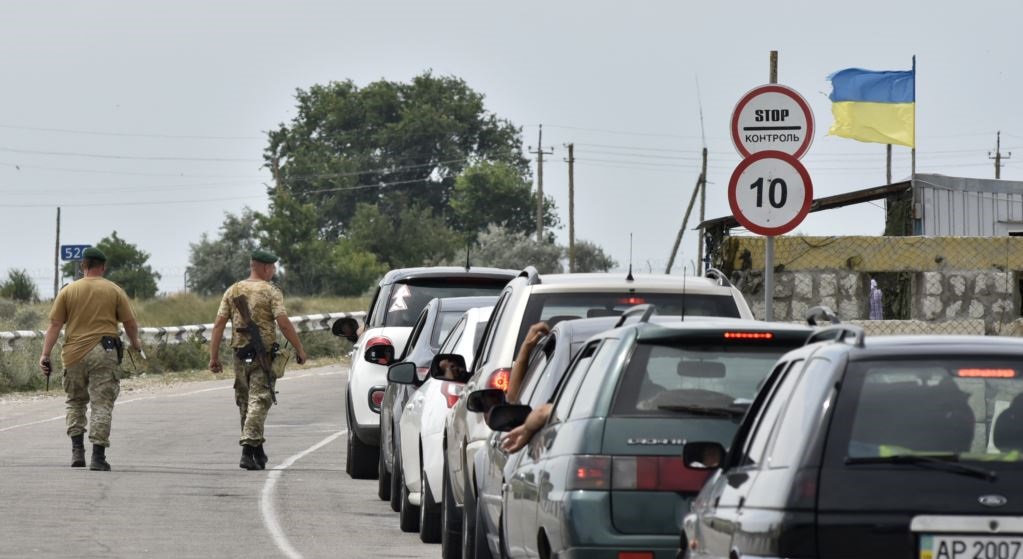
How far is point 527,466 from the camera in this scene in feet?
29.0

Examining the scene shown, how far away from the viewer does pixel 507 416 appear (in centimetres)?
921

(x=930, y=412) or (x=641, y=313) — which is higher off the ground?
(x=641, y=313)

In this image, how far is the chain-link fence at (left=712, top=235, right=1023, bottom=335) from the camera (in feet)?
69.3

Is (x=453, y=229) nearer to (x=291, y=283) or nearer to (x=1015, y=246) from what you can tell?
(x=291, y=283)

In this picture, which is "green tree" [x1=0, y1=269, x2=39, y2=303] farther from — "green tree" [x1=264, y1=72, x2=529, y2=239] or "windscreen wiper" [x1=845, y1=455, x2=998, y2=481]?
"windscreen wiper" [x1=845, y1=455, x2=998, y2=481]

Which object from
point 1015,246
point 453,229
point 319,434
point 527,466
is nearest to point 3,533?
point 527,466

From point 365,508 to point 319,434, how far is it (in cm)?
788

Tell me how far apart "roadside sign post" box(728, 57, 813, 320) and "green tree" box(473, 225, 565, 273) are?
73106mm

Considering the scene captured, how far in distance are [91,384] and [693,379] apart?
1070cm

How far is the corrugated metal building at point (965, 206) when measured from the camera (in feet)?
101

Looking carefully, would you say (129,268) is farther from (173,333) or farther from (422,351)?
(422,351)

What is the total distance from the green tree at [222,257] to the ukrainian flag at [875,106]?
86588 millimetres

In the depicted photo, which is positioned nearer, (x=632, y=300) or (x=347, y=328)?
(x=632, y=300)

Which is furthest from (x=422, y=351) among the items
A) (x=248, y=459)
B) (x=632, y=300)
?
(x=632, y=300)
